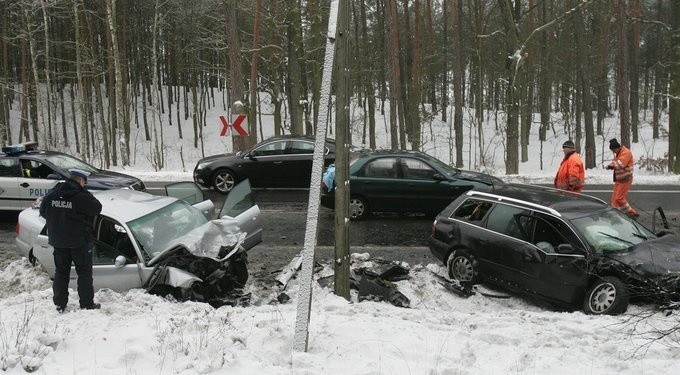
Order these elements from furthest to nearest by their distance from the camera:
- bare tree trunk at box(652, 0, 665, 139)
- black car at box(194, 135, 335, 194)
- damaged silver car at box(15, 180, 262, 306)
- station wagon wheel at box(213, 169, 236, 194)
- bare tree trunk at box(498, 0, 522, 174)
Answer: bare tree trunk at box(652, 0, 665, 139), bare tree trunk at box(498, 0, 522, 174), station wagon wheel at box(213, 169, 236, 194), black car at box(194, 135, 335, 194), damaged silver car at box(15, 180, 262, 306)

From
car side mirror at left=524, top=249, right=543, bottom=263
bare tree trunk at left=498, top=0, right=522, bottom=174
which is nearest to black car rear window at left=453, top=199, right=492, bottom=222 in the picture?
car side mirror at left=524, top=249, right=543, bottom=263

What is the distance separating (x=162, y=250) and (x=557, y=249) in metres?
4.93

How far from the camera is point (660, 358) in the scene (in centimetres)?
499

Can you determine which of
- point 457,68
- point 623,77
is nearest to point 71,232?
point 457,68

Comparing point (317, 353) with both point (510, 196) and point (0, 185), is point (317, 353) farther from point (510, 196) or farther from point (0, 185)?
point (0, 185)

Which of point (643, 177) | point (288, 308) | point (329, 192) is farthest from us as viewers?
point (643, 177)

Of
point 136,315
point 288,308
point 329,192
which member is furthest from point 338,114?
point 329,192

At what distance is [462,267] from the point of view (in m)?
8.30

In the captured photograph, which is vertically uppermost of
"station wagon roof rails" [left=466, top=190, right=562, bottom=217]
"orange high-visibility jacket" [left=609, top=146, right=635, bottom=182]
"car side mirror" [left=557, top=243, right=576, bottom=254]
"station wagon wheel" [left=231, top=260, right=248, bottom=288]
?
"orange high-visibility jacket" [left=609, top=146, right=635, bottom=182]

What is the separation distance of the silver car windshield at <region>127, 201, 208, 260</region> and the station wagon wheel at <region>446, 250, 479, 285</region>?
143 inches

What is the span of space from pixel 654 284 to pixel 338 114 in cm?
402

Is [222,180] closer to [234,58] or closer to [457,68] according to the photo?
[234,58]

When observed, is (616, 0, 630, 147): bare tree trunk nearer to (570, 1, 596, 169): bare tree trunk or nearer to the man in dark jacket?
(570, 1, 596, 169): bare tree trunk

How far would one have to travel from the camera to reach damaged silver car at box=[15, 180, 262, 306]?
22.6 feet
